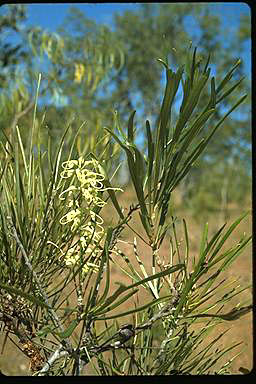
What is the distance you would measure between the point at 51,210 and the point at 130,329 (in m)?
0.07

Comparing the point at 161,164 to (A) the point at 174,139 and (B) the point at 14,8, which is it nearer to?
(A) the point at 174,139

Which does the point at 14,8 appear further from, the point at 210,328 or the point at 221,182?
the point at 221,182

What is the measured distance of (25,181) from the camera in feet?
0.84

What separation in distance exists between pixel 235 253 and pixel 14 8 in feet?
3.81

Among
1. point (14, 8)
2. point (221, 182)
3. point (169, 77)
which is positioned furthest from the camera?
point (221, 182)

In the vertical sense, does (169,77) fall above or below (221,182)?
below

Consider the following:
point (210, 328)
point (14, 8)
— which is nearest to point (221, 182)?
point (14, 8)

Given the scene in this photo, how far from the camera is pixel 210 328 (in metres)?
0.28

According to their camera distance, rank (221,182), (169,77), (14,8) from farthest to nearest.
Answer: (221,182)
(14,8)
(169,77)

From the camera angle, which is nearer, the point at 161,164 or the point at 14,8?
the point at 161,164

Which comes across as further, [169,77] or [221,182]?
[221,182]

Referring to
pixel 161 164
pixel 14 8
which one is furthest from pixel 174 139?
pixel 14 8
